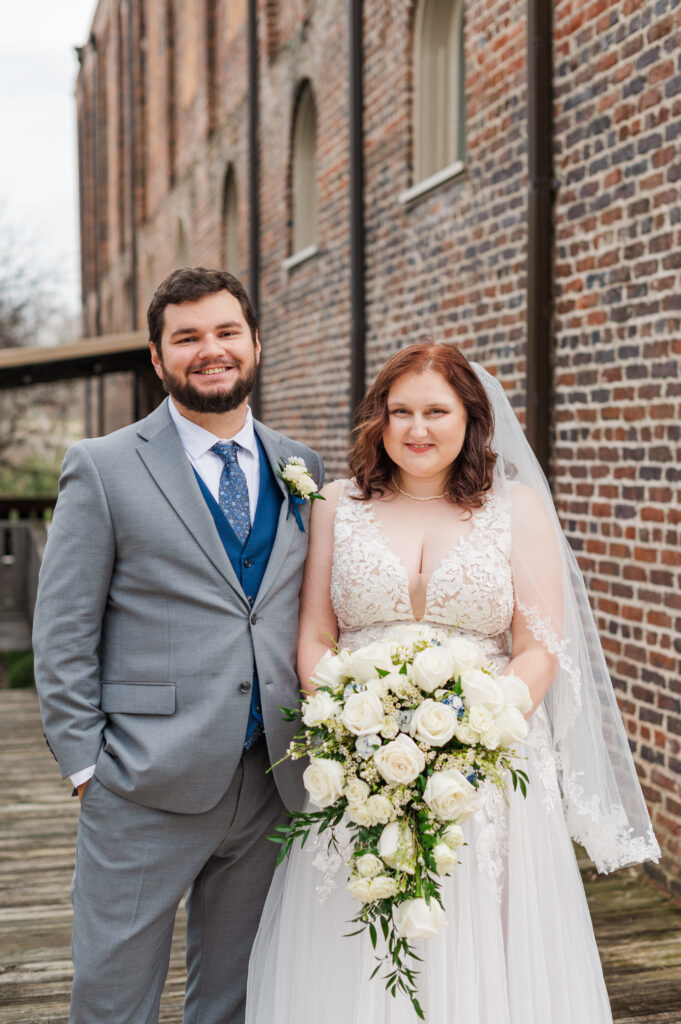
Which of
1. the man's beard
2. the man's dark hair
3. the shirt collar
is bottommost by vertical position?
the shirt collar

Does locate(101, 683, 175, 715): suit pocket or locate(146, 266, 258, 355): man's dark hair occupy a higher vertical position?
locate(146, 266, 258, 355): man's dark hair

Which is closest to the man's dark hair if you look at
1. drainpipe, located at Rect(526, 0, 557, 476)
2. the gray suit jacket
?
the gray suit jacket

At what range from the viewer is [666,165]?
4449 millimetres

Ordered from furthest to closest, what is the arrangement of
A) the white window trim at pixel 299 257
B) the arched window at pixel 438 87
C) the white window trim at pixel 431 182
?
the white window trim at pixel 299 257 → the arched window at pixel 438 87 → the white window trim at pixel 431 182

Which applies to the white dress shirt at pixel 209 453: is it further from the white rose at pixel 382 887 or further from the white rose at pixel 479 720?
the white rose at pixel 382 887

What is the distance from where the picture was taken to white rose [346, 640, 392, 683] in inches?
92.7

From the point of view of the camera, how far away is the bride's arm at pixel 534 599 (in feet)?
8.95

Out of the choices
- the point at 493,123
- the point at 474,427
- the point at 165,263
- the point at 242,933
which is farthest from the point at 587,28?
the point at 165,263

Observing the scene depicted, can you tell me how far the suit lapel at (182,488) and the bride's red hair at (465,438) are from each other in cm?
56

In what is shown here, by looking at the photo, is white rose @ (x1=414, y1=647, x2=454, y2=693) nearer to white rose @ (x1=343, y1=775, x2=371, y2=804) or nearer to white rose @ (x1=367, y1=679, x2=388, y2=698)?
white rose @ (x1=367, y1=679, x2=388, y2=698)

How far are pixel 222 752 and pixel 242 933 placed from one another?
629mm

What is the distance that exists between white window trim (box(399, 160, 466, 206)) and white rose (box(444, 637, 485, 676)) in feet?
16.0

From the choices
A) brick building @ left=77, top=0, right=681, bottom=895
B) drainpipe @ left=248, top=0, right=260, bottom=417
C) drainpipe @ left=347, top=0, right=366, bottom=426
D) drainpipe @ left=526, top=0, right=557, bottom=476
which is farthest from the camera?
drainpipe @ left=248, top=0, right=260, bottom=417

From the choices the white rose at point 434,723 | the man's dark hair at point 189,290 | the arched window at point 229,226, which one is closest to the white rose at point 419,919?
the white rose at point 434,723
